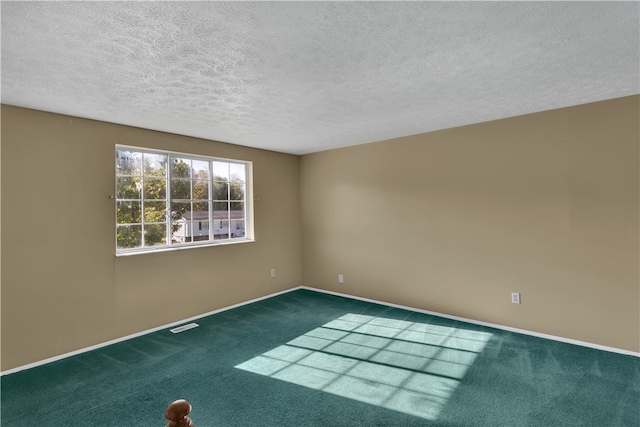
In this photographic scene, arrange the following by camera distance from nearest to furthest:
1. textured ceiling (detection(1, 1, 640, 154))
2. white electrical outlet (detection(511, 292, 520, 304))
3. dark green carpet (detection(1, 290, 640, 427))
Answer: textured ceiling (detection(1, 1, 640, 154)) → dark green carpet (detection(1, 290, 640, 427)) → white electrical outlet (detection(511, 292, 520, 304))

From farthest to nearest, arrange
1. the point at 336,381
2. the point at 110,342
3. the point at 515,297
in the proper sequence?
the point at 515,297 < the point at 110,342 < the point at 336,381

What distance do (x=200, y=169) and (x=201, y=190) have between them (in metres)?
0.28

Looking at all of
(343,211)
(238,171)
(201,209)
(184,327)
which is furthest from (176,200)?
(343,211)

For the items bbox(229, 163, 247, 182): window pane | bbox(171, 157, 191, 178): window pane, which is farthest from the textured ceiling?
bbox(229, 163, 247, 182): window pane

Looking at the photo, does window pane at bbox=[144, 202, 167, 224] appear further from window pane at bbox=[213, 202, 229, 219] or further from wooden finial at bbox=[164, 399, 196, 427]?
wooden finial at bbox=[164, 399, 196, 427]

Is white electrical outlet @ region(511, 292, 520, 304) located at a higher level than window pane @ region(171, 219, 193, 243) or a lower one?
lower

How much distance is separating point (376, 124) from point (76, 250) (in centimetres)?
337

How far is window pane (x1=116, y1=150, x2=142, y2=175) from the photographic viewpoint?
3479mm

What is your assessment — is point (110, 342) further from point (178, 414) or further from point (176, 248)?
point (178, 414)

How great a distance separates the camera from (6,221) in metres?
2.71

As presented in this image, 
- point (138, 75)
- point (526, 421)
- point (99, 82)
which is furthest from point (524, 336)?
point (99, 82)

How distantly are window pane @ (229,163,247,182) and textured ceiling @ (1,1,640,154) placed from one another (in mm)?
1388

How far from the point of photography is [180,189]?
4.00 meters

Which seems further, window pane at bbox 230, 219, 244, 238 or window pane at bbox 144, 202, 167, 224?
window pane at bbox 230, 219, 244, 238
